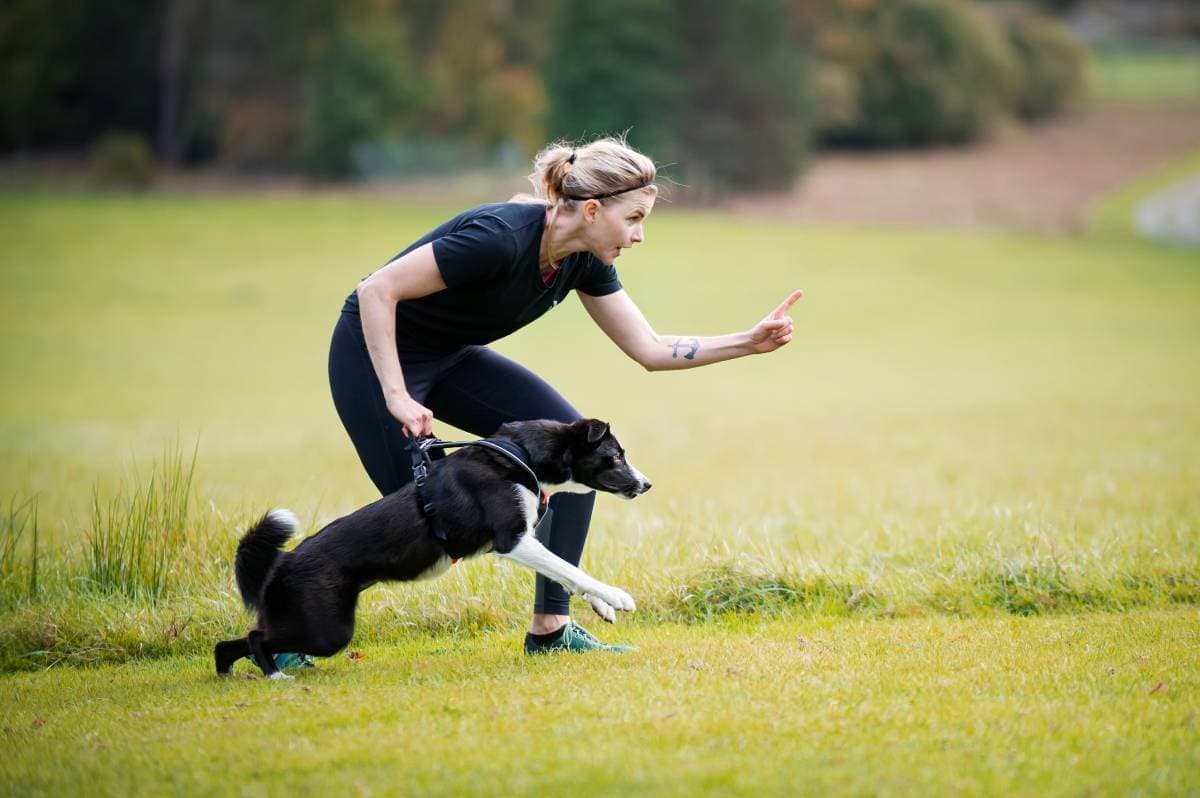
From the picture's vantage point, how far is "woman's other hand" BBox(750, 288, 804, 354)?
17.2ft

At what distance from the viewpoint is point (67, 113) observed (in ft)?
166

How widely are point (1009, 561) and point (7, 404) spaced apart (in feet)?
66.7

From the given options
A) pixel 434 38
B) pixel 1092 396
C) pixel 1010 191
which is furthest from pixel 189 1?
pixel 1092 396

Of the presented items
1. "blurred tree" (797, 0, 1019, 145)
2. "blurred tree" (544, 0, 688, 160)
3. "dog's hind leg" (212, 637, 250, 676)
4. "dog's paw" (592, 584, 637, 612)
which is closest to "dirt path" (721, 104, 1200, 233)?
"blurred tree" (797, 0, 1019, 145)

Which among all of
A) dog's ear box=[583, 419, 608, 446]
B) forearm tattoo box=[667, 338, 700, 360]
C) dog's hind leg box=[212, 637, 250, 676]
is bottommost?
dog's hind leg box=[212, 637, 250, 676]

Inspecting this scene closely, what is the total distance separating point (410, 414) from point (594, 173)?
1.23 m

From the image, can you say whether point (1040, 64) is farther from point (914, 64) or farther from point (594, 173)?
point (594, 173)

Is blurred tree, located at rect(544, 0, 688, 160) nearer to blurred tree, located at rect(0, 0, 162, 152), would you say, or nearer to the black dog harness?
blurred tree, located at rect(0, 0, 162, 152)

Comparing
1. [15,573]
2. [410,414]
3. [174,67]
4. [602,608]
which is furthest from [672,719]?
[174,67]

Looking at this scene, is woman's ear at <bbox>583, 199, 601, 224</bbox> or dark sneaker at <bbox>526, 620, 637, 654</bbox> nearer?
woman's ear at <bbox>583, 199, 601, 224</bbox>

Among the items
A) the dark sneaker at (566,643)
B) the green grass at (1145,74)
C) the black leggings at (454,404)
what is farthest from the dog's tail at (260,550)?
the green grass at (1145,74)

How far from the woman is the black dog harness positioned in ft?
0.33

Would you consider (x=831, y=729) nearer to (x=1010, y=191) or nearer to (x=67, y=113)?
(x=1010, y=191)

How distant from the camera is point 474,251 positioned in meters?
4.77
